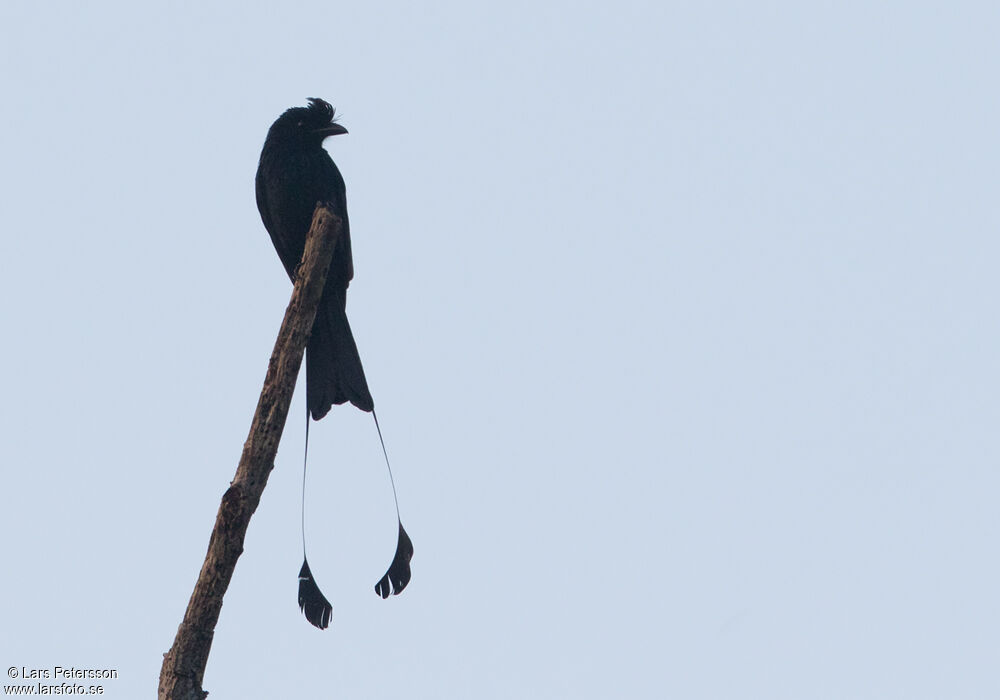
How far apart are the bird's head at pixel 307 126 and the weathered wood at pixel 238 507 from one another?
2.41 metres

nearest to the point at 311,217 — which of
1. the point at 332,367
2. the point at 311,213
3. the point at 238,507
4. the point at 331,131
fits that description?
the point at 311,213

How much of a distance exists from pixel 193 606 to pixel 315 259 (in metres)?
1.36

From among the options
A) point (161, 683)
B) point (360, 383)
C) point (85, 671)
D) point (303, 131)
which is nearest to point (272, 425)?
point (161, 683)

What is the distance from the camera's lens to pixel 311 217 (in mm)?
6113

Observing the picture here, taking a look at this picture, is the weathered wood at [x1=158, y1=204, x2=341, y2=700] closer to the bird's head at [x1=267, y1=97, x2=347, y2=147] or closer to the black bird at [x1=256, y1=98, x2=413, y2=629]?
the black bird at [x1=256, y1=98, x2=413, y2=629]

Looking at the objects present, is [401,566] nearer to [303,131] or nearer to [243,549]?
[243,549]

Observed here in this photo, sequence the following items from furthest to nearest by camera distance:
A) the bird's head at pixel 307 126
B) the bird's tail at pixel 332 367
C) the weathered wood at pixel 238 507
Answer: the bird's head at pixel 307 126 → the bird's tail at pixel 332 367 → the weathered wood at pixel 238 507

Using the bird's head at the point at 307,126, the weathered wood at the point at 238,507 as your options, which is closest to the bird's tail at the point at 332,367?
the weathered wood at the point at 238,507

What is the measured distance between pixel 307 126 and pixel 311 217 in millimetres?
683

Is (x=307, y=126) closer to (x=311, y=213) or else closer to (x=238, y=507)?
(x=311, y=213)

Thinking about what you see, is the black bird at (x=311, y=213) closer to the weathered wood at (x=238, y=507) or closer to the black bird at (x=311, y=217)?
the black bird at (x=311, y=217)

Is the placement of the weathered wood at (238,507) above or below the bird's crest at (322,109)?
below

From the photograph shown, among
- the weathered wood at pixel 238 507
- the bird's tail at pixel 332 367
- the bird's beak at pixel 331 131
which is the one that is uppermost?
the bird's beak at pixel 331 131

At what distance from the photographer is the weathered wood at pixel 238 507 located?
12.0 ft
